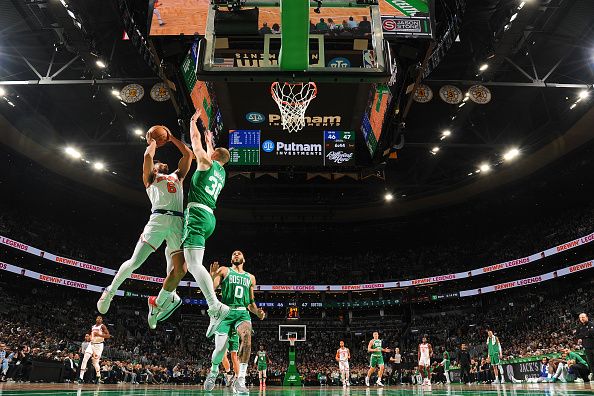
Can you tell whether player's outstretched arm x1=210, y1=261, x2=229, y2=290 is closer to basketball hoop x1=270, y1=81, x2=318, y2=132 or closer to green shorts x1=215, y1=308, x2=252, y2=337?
green shorts x1=215, y1=308, x2=252, y2=337

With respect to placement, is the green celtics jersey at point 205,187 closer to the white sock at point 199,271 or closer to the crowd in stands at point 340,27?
the white sock at point 199,271

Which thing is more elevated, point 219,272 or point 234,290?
point 219,272

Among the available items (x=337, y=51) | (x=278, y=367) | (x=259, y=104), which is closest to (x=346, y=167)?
(x=259, y=104)

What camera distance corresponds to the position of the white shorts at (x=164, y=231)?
5.15m

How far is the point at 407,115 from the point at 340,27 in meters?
15.0

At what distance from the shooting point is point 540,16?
1442cm

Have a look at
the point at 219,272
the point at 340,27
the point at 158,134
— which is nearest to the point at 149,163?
the point at 158,134

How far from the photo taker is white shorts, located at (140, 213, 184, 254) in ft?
16.9

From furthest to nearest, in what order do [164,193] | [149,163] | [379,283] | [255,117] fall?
[379,283] → [255,117] → [164,193] → [149,163]

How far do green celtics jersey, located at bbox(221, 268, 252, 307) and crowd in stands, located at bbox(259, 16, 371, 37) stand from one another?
423 centimetres

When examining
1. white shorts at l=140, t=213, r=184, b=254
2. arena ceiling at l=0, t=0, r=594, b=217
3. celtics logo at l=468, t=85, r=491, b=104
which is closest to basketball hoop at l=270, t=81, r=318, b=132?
arena ceiling at l=0, t=0, r=594, b=217

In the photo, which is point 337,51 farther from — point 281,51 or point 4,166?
point 4,166

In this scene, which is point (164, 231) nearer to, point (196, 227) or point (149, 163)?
point (196, 227)

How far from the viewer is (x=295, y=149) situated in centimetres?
1317
